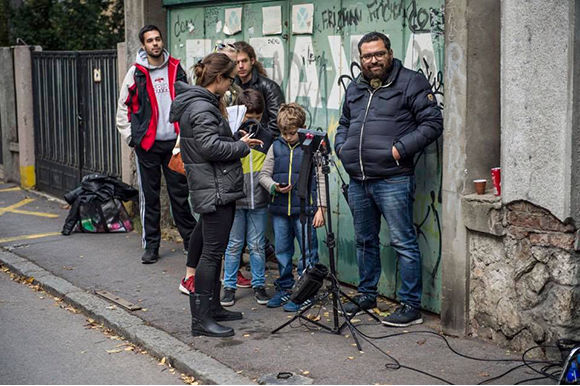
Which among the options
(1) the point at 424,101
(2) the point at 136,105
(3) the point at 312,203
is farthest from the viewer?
(2) the point at 136,105

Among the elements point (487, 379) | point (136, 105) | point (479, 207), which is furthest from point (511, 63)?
point (136, 105)

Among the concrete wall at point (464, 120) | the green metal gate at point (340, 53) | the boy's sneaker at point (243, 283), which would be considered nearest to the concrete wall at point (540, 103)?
the concrete wall at point (464, 120)

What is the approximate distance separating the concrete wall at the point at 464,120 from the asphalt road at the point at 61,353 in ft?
6.72

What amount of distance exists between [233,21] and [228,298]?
10.4 ft

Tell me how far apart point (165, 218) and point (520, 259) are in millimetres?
5487

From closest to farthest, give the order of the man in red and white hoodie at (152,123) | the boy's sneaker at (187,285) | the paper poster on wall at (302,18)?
the boy's sneaker at (187,285) < the paper poster on wall at (302,18) < the man in red and white hoodie at (152,123)

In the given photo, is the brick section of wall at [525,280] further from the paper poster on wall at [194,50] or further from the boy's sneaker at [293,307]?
the paper poster on wall at [194,50]

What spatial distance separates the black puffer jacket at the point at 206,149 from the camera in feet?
21.2

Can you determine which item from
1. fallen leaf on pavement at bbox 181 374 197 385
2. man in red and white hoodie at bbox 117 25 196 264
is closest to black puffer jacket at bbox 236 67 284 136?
man in red and white hoodie at bbox 117 25 196 264

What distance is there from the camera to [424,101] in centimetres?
665

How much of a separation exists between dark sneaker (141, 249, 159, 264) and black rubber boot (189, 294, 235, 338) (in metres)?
2.48

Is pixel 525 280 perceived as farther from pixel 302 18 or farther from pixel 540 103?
pixel 302 18

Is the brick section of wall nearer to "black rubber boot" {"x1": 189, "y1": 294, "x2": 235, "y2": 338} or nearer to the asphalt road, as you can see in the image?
"black rubber boot" {"x1": 189, "y1": 294, "x2": 235, "y2": 338}

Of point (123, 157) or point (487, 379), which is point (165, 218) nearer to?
point (123, 157)
